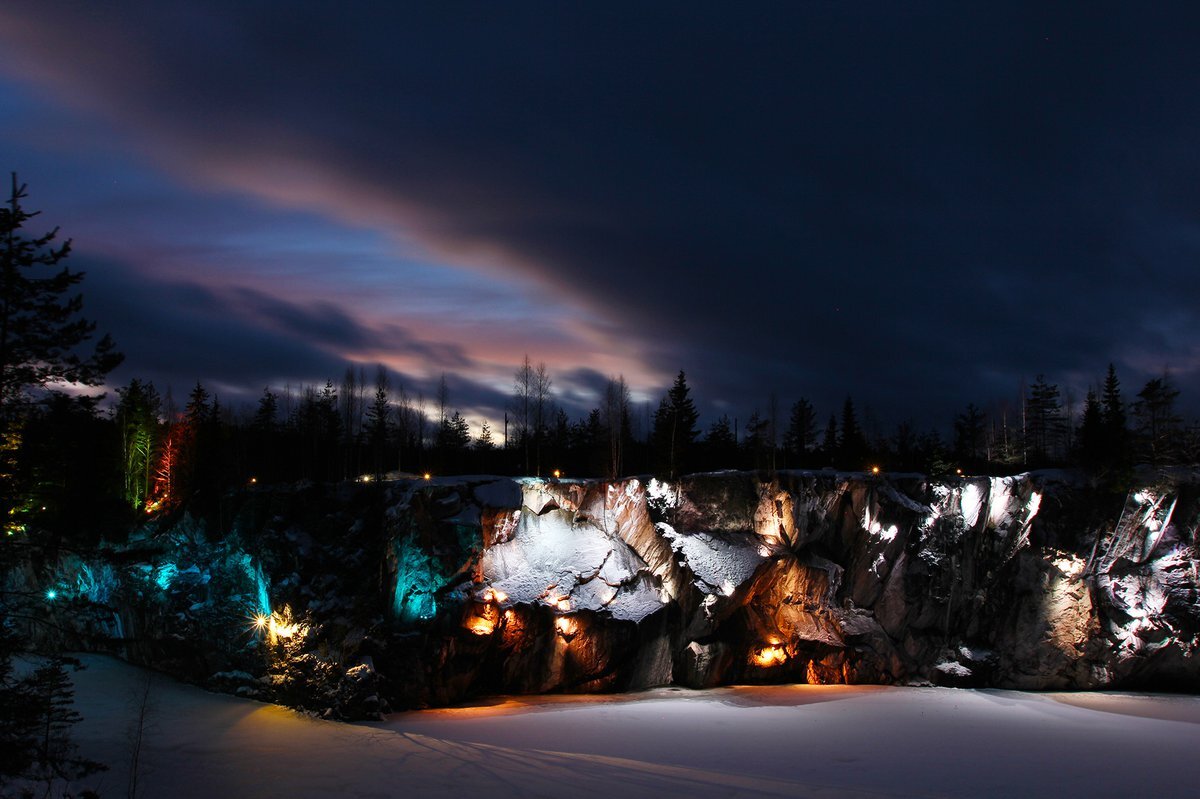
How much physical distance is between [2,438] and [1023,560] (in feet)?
125

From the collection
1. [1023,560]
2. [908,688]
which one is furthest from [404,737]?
[1023,560]

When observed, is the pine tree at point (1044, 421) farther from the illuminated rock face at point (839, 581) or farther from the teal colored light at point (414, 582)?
the teal colored light at point (414, 582)

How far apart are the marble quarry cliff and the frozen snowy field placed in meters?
1.94

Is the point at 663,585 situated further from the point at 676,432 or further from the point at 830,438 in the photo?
the point at 830,438

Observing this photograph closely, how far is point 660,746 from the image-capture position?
20.6m

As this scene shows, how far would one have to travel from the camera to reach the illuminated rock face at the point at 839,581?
29.2 meters

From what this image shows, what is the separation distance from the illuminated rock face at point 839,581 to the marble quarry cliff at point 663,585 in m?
0.09

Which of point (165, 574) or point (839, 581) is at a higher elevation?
point (165, 574)

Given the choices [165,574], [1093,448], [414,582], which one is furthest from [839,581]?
[165,574]

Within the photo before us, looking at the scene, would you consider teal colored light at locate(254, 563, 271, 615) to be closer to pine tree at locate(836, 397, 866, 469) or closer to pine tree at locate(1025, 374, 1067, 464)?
pine tree at locate(836, 397, 866, 469)

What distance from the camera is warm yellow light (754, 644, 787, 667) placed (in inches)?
1248

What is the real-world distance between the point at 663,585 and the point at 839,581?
8.88 m

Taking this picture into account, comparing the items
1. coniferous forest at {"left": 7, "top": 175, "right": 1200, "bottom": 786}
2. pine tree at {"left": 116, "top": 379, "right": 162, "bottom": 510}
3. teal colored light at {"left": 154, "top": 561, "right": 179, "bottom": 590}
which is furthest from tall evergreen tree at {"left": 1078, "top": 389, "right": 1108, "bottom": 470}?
pine tree at {"left": 116, "top": 379, "right": 162, "bottom": 510}

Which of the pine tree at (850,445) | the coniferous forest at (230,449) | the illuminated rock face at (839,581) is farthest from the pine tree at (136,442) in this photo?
the pine tree at (850,445)
